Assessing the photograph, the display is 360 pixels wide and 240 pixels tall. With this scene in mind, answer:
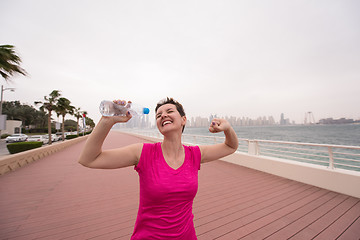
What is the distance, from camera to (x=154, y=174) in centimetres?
101

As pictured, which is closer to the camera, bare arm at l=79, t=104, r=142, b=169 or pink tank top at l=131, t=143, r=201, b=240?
bare arm at l=79, t=104, r=142, b=169

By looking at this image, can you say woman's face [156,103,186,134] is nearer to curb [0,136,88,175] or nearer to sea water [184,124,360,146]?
curb [0,136,88,175]

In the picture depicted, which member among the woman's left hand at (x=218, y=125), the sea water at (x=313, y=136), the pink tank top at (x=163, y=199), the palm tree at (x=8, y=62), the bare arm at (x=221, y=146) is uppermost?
the palm tree at (x=8, y=62)

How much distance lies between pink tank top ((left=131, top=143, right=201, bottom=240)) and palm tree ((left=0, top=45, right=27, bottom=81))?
7.76 meters

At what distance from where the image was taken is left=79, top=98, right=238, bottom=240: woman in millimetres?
893

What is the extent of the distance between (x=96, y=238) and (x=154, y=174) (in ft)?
6.91

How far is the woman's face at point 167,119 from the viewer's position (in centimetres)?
110

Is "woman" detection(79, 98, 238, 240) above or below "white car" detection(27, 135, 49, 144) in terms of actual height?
above

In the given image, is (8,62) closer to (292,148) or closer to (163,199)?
(163,199)

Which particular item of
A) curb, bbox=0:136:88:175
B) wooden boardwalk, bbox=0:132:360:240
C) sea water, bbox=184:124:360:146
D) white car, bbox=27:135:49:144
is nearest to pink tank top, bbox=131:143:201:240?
wooden boardwalk, bbox=0:132:360:240

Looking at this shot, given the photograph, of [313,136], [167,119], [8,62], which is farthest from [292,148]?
[313,136]

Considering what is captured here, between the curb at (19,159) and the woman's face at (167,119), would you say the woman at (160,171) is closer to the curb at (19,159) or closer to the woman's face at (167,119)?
the woman's face at (167,119)

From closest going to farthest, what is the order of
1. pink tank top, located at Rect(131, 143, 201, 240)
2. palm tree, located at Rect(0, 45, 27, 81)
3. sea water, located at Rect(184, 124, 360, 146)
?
pink tank top, located at Rect(131, 143, 201, 240)
palm tree, located at Rect(0, 45, 27, 81)
sea water, located at Rect(184, 124, 360, 146)

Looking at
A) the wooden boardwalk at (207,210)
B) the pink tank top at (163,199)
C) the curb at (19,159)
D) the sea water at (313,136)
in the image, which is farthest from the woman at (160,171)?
the sea water at (313,136)
